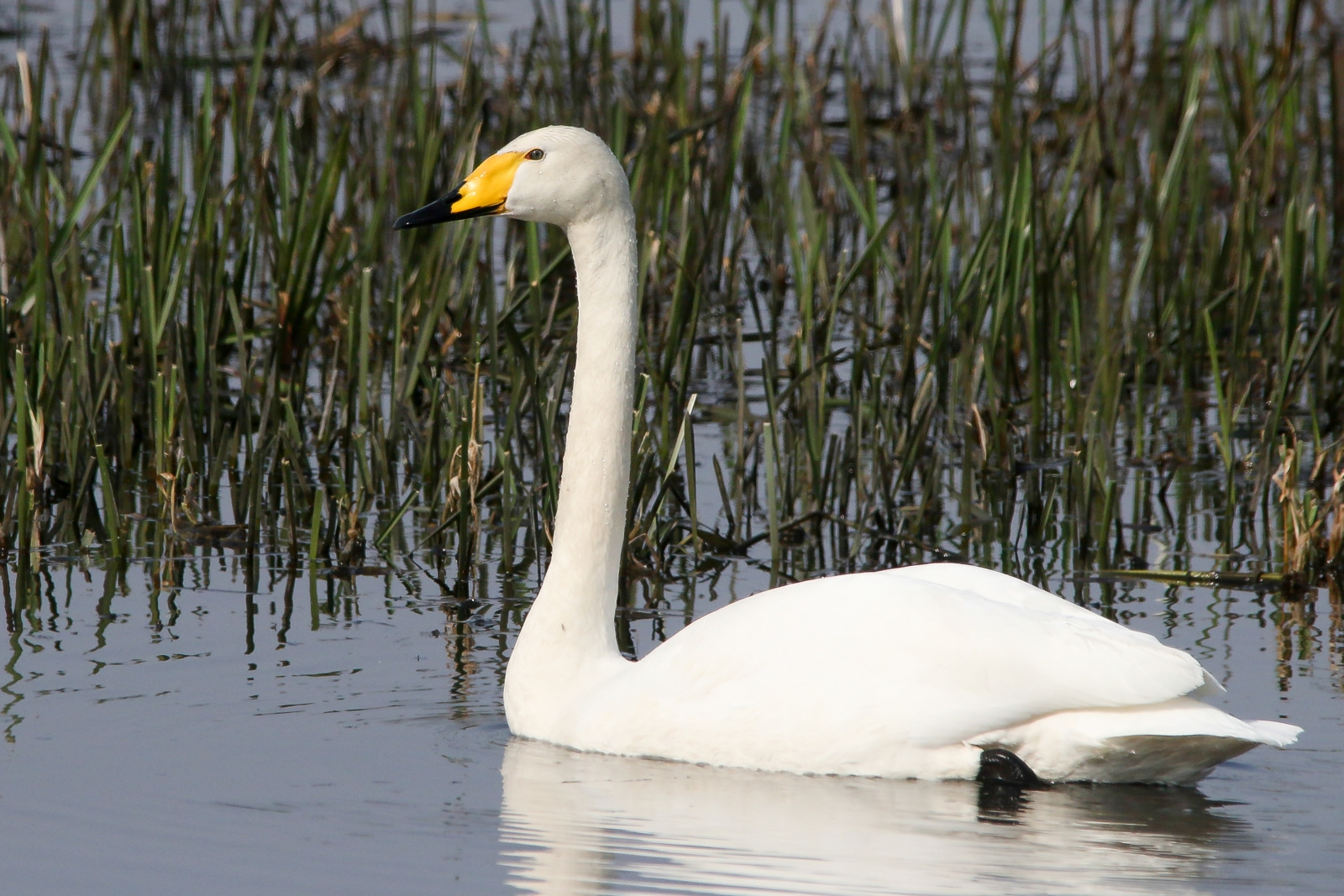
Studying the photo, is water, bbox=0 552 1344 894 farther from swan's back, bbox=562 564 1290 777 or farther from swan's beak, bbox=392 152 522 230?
swan's beak, bbox=392 152 522 230

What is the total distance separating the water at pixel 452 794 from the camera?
3883mm

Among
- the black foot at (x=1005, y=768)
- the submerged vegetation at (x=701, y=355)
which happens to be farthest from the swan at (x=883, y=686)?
the submerged vegetation at (x=701, y=355)

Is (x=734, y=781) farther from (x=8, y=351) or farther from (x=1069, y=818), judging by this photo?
(x=8, y=351)

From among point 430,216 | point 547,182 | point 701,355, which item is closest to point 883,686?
point 547,182

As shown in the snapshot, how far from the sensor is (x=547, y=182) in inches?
198

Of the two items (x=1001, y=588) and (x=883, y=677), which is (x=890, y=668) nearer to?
(x=883, y=677)

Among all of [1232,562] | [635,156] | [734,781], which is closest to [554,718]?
[734,781]

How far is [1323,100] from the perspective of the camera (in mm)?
12945

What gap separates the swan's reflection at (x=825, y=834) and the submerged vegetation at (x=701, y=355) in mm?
1467

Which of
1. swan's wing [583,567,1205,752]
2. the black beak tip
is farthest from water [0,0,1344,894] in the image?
the black beak tip

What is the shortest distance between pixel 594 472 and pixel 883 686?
1.03 m

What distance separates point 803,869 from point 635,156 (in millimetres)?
4568

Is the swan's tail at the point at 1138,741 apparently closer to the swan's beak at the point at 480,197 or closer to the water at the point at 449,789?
the water at the point at 449,789

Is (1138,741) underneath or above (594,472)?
underneath
